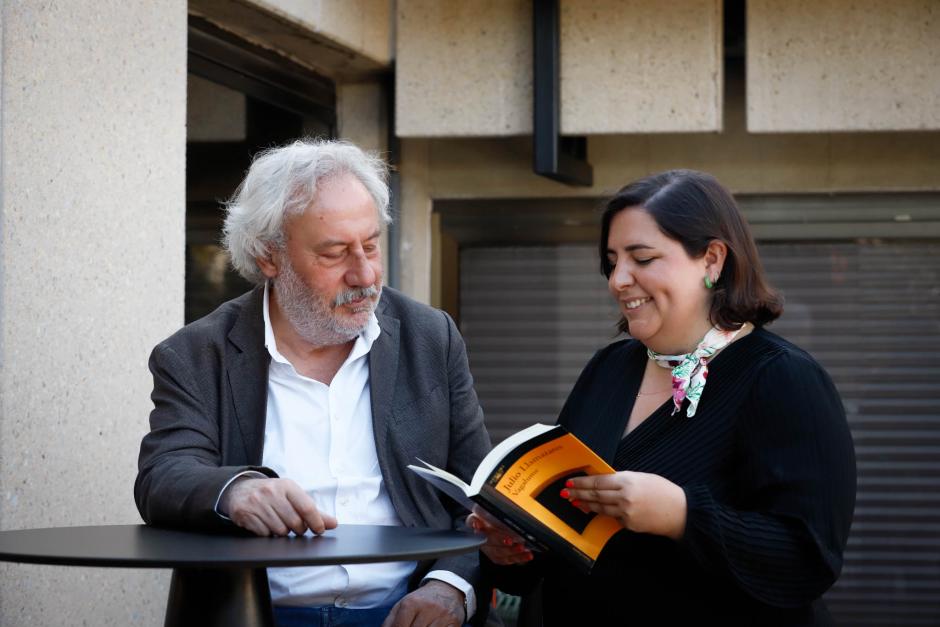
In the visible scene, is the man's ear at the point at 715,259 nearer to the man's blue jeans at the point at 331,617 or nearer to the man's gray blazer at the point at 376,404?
A: the man's gray blazer at the point at 376,404

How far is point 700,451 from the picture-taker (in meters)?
2.93

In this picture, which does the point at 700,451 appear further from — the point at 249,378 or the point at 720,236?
the point at 249,378

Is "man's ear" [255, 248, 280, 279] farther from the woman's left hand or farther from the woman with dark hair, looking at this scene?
the woman's left hand

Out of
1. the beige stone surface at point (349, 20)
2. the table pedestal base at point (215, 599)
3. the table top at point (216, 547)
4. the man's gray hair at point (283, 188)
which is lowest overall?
the table pedestal base at point (215, 599)

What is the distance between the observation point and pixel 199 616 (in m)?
2.63

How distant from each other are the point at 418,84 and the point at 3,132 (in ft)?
9.45

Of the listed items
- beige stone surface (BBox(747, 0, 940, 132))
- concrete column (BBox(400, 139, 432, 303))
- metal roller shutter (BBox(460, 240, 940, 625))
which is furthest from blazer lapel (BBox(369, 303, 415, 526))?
metal roller shutter (BBox(460, 240, 940, 625))

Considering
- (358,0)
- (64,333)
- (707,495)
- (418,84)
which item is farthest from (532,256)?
(707,495)

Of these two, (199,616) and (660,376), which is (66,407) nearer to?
(199,616)

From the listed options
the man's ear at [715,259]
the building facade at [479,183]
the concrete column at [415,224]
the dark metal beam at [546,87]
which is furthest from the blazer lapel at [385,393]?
the concrete column at [415,224]

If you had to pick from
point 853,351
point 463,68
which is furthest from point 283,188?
Answer: point 853,351

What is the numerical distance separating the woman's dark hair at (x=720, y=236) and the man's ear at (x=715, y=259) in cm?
1

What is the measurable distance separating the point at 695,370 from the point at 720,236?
0.33 metres

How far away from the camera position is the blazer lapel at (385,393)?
3.27 metres
